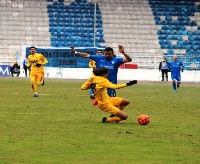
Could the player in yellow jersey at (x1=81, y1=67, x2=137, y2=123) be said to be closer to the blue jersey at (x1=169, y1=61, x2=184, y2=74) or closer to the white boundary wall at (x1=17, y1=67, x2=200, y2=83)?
the blue jersey at (x1=169, y1=61, x2=184, y2=74)

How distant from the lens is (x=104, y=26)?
216 feet

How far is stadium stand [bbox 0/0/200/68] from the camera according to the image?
63812mm

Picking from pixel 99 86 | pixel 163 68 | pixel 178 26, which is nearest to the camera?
pixel 99 86

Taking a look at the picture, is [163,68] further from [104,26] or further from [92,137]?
[92,137]

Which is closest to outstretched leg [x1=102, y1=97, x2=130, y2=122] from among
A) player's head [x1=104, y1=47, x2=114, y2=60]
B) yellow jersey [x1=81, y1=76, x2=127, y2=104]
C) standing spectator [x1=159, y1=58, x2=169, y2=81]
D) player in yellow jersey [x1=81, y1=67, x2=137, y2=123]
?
player in yellow jersey [x1=81, y1=67, x2=137, y2=123]

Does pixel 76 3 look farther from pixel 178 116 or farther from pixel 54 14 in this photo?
pixel 178 116

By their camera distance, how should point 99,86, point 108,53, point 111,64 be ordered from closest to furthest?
point 99,86, point 108,53, point 111,64

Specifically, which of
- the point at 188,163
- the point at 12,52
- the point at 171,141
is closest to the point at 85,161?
the point at 188,163

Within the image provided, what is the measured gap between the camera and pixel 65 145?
1283 centimetres

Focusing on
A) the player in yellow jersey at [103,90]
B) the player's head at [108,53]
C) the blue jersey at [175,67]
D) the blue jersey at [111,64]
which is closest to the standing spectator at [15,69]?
the blue jersey at [175,67]

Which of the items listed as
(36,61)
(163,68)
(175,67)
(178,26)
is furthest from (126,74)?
(36,61)

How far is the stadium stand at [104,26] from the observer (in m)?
63.8

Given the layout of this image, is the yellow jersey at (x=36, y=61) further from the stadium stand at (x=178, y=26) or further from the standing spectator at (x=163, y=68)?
the stadium stand at (x=178, y=26)

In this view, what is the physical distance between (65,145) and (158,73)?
4534 centimetres
